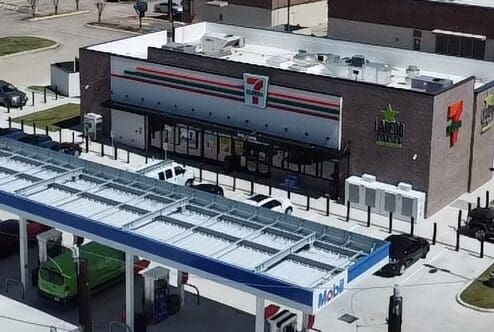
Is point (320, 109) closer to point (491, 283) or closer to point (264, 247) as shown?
point (491, 283)

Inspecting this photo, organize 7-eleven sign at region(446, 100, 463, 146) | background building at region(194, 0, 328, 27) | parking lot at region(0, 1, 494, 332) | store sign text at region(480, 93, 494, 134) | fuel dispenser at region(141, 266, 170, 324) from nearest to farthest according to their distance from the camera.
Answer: fuel dispenser at region(141, 266, 170, 324) < parking lot at region(0, 1, 494, 332) < 7-eleven sign at region(446, 100, 463, 146) < store sign text at region(480, 93, 494, 134) < background building at region(194, 0, 328, 27)

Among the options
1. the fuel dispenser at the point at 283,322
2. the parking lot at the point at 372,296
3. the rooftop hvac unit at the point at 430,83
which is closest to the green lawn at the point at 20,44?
the parking lot at the point at 372,296

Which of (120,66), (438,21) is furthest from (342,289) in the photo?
(438,21)

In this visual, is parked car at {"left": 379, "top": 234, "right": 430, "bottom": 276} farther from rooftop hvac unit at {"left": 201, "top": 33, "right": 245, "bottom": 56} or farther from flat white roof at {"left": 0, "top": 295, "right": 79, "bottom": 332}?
rooftop hvac unit at {"left": 201, "top": 33, "right": 245, "bottom": 56}

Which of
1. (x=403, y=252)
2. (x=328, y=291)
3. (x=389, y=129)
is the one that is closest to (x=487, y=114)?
(x=389, y=129)

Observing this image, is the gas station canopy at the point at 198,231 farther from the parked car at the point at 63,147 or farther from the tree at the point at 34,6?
the tree at the point at 34,6

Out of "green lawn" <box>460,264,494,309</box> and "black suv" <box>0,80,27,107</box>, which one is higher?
"black suv" <box>0,80,27,107</box>

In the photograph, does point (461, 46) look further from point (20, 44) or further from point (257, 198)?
point (20, 44)

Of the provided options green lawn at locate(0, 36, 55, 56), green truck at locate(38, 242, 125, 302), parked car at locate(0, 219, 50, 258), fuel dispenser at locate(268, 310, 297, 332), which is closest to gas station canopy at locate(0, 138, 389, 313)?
green truck at locate(38, 242, 125, 302)
